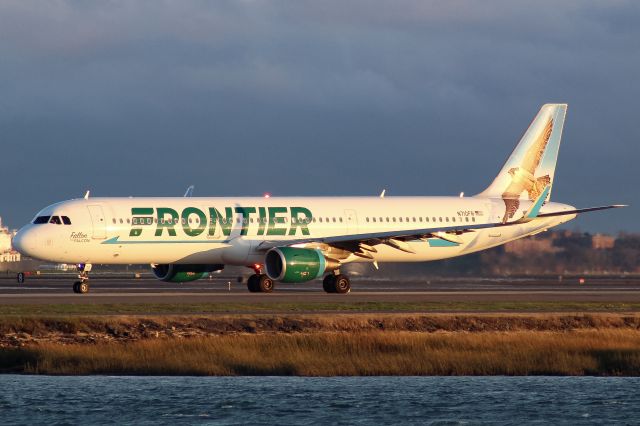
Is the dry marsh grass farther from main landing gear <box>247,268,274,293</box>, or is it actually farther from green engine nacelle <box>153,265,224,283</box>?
green engine nacelle <box>153,265,224,283</box>

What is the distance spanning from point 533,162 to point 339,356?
1387 inches

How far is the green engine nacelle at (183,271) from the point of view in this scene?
60031 millimetres

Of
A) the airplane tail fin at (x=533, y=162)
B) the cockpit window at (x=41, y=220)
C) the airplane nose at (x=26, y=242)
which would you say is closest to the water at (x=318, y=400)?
the airplane nose at (x=26, y=242)

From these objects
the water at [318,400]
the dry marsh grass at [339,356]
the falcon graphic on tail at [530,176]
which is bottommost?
the water at [318,400]

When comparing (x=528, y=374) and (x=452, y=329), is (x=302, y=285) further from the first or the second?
(x=528, y=374)

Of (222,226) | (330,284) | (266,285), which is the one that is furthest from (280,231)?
(330,284)

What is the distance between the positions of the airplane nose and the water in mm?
23051

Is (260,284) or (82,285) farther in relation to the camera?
(260,284)

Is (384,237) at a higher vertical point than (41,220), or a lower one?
lower

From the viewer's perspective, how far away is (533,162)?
6756 centimetres

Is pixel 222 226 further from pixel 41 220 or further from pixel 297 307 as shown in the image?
pixel 297 307

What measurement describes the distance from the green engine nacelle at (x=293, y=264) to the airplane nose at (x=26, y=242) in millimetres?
10069

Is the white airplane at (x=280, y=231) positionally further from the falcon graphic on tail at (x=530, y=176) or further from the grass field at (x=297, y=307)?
the grass field at (x=297, y=307)

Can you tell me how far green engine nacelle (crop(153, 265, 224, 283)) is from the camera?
60.0m
